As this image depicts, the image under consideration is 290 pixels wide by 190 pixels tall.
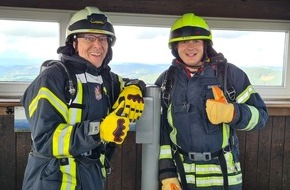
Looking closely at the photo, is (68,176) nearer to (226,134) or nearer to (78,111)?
(78,111)

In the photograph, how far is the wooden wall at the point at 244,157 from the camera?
2.62 meters

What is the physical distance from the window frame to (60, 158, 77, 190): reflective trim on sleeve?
1.25 metres

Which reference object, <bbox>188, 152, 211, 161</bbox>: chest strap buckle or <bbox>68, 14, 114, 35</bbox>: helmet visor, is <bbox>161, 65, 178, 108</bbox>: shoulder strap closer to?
<bbox>188, 152, 211, 161</bbox>: chest strap buckle

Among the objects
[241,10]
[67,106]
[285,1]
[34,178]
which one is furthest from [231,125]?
[285,1]

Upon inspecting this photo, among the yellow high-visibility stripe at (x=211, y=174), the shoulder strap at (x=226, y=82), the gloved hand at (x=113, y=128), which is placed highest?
the shoulder strap at (x=226, y=82)

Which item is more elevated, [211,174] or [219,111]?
[219,111]

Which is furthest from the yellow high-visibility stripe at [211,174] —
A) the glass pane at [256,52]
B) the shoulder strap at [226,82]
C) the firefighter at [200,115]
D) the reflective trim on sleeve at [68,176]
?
the glass pane at [256,52]

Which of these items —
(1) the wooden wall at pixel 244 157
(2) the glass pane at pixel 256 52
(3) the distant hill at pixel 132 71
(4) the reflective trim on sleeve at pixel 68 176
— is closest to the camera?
(4) the reflective trim on sleeve at pixel 68 176

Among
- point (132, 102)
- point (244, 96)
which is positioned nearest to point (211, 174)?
point (244, 96)

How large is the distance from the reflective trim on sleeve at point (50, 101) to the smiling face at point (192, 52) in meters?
0.84

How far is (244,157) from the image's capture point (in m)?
2.93

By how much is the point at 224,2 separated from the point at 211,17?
17 centimetres

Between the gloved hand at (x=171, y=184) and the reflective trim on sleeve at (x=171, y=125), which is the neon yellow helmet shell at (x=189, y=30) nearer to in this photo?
the reflective trim on sleeve at (x=171, y=125)

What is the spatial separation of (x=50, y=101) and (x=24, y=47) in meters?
1.30
